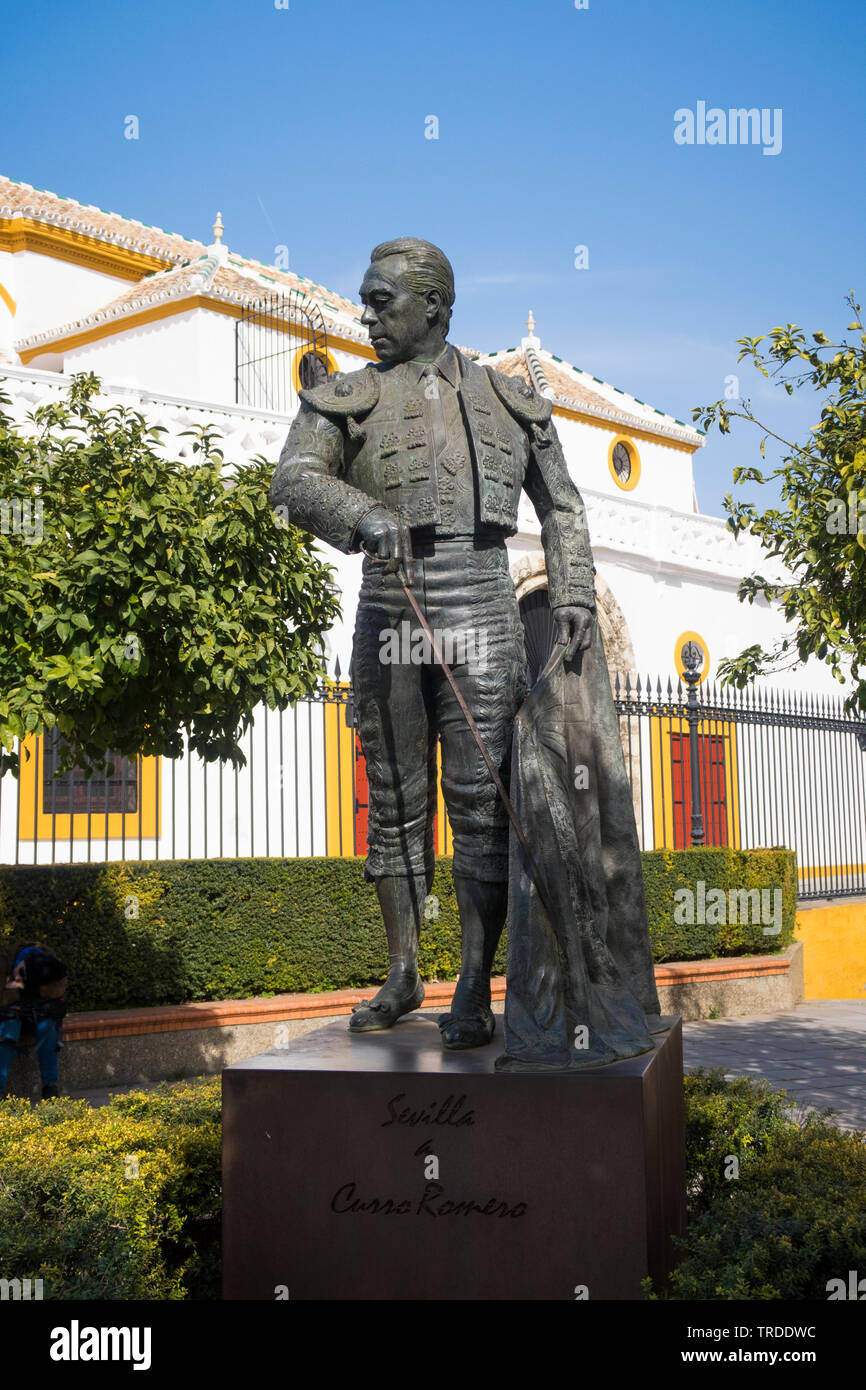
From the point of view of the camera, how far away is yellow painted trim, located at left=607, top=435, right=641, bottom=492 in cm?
2334

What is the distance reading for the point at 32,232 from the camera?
63.0ft

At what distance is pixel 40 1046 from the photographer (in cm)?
759

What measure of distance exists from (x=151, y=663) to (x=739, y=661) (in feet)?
12.7

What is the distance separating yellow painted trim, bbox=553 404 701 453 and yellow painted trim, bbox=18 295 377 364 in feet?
14.3

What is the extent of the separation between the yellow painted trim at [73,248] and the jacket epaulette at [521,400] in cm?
1713

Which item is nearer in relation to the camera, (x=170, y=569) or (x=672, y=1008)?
(x=170, y=569)

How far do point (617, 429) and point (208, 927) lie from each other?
16.2 metres

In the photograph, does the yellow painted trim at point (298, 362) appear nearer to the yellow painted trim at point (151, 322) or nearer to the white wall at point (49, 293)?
the yellow painted trim at point (151, 322)

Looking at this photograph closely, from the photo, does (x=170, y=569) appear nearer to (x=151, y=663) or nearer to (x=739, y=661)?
(x=151, y=663)

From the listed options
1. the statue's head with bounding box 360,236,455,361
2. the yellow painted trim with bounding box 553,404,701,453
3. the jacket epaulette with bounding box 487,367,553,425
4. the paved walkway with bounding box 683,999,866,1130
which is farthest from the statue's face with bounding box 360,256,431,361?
the yellow painted trim with bounding box 553,404,701,453

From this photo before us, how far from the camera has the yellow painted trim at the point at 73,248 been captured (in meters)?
19.2

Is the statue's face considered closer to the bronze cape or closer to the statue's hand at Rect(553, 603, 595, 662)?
the statue's hand at Rect(553, 603, 595, 662)

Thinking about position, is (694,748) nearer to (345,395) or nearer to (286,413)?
(286,413)
